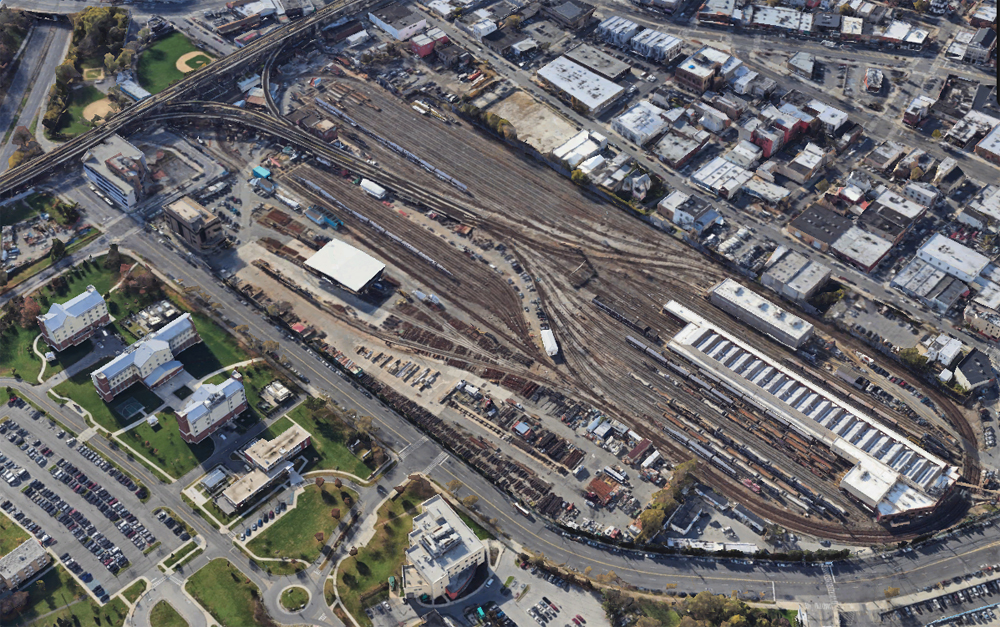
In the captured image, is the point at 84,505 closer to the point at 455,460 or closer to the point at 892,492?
the point at 455,460

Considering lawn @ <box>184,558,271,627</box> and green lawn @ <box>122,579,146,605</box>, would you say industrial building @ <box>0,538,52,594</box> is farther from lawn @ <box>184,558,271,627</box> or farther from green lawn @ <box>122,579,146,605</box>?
lawn @ <box>184,558,271,627</box>

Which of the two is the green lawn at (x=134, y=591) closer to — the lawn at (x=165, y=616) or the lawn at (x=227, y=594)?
the lawn at (x=165, y=616)

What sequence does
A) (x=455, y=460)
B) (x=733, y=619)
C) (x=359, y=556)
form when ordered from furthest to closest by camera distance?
(x=455, y=460) → (x=359, y=556) → (x=733, y=619)

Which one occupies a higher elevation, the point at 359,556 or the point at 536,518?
the point at 536,518

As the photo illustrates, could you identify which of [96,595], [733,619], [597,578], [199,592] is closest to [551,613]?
[597,578]

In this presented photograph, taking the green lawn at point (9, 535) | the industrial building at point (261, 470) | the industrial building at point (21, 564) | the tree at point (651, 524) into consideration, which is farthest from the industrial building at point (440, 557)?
the green lawn at point (9, 535)

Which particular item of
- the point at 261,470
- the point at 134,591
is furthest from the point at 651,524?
the point at 134,591

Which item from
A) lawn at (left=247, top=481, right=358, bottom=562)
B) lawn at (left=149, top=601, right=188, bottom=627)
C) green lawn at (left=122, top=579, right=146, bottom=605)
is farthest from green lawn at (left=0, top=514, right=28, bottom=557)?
lawn at (left=247, top=481, right=358, bottom=562)
